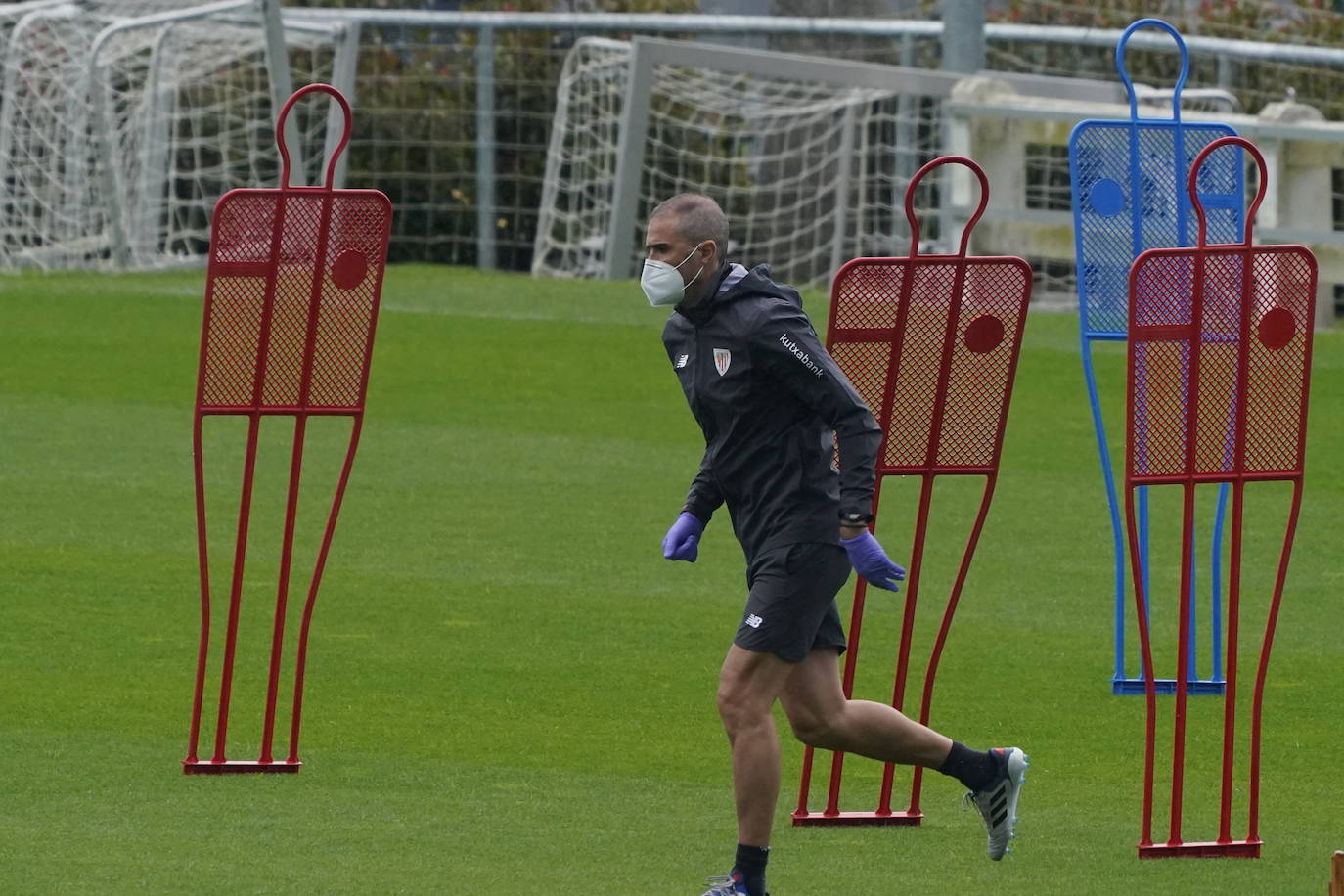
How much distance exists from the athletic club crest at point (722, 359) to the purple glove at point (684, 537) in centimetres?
52

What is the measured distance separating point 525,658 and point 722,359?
12.5ft

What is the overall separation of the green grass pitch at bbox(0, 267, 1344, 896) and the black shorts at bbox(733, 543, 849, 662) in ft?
2.31

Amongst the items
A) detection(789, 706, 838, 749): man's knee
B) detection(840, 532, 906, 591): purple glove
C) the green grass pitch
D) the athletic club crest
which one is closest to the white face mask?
the athletic club crest

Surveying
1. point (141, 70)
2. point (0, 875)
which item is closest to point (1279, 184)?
point (141, 70)

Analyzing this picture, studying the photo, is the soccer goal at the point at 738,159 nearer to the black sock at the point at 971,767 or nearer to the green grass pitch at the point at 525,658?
the green grass pitch at the point at 525,658

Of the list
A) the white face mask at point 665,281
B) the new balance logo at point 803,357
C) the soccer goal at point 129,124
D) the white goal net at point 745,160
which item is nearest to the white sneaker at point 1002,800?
the new balance logo at point 803,357

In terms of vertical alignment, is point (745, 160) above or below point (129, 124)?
above

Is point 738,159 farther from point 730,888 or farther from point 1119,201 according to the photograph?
point 730,888

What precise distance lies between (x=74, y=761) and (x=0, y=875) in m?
1.50

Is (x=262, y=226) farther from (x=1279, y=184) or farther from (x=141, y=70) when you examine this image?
(x=141, y=70)

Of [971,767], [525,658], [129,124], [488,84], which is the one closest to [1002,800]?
[971,767]

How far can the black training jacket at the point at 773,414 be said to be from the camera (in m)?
6.75

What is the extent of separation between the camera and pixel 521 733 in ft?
29.8

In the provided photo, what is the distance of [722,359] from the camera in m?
6.88
